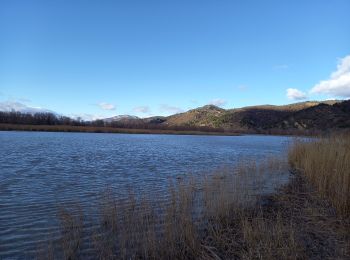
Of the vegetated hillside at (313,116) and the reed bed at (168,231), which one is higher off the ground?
the vegetated hillside at (313,116)

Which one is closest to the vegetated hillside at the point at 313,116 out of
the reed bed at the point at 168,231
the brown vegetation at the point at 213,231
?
the brown vegetation at the point at 213,231

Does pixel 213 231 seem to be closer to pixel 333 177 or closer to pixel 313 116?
pixel 333 177

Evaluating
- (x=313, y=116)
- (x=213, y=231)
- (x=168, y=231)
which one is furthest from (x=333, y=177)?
(x=313, y=116)

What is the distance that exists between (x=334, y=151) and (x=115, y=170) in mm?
10109

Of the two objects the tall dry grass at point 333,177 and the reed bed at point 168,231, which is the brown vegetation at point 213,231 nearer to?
the reed bed at point 168,231

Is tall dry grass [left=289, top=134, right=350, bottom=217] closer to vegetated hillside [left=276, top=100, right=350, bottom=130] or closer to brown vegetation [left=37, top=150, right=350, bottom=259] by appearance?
brown vegetation [left=37, top=150, right=350, bottom=259]

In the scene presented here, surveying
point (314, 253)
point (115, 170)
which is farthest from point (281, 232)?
point (115, 170)

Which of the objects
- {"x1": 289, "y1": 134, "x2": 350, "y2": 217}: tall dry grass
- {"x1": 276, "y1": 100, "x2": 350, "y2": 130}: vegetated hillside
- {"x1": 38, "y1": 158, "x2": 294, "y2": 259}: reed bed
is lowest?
{"x1": 38, "y1": 158, "x2": 294, "y2": 259}: reed bed

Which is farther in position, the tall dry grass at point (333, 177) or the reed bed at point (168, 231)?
the tall dry grass at point (333, 177)

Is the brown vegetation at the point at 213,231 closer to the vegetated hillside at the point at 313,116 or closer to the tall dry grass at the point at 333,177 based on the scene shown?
the tall dry grass at the point at 333,177

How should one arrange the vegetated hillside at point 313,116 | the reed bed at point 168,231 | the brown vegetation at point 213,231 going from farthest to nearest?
the vegetated hillside at point 313,116 < the reed bed at point 168,231 < the brown vegetation at point 213,231

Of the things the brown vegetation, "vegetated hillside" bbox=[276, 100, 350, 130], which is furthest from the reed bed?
"vegetated hillside" bbox=[276, 100, 350, 130]

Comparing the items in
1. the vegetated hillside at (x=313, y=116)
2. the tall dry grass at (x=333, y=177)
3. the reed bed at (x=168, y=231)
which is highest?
the vegetated hillside at (x=313, y=116)

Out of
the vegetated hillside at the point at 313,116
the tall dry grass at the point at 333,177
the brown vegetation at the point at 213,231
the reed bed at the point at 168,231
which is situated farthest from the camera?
the vegetated hillside at the point at 313,116
